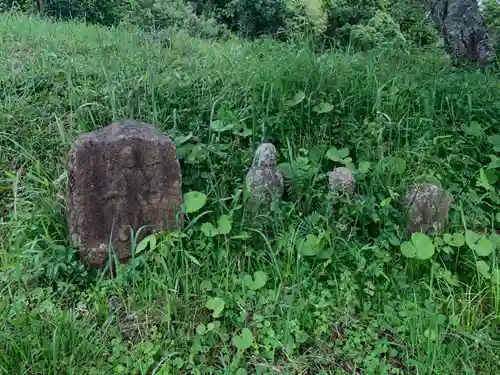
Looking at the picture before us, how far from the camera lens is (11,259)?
2.50m

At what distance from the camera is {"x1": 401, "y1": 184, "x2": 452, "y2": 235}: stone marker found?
8.89 feet

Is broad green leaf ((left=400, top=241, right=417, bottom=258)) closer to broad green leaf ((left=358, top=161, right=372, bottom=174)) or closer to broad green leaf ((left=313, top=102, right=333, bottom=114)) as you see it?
broad green leaf ((left=358, top=161, right=372, bottom=174))

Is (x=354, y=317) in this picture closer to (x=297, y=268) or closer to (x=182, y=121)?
(x=297, y=268)

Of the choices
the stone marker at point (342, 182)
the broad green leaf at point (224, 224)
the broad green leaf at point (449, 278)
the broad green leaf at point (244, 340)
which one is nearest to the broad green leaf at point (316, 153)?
the stone marker at point (342, 182)

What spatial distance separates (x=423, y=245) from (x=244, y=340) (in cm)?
107

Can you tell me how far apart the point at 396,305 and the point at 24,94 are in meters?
2.74

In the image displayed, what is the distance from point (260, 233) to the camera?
2.64m

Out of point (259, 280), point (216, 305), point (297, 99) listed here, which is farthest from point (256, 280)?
point (297, 99)

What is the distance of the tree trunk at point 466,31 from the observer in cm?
462

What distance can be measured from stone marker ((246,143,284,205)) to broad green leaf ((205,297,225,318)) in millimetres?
621

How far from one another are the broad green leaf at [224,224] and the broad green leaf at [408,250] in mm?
913

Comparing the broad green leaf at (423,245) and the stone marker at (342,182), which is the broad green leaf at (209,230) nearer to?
the stone marker at (342,182)

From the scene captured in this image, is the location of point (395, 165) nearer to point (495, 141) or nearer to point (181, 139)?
point (495, 141)

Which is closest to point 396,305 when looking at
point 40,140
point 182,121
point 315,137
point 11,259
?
point 315,137
